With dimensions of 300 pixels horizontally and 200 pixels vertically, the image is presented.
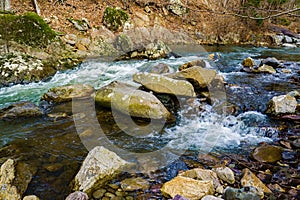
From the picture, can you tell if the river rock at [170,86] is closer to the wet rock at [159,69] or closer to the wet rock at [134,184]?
the wet rock at [159,69]

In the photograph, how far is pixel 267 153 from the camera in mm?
3320

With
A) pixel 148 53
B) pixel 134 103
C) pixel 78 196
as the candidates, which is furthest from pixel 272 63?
pixel 78 196

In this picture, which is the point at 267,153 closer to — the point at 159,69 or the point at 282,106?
the point at 282,106

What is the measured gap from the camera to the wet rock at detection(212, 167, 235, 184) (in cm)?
277

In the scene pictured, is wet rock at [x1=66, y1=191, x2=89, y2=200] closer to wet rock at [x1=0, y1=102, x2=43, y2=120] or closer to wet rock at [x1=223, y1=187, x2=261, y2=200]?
wet rock at [x1=223, y1=187, x2=261, y2=200]

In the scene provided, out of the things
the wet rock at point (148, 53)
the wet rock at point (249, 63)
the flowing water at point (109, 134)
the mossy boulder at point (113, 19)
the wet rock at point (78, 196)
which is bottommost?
the wet rock at point (148, 53)

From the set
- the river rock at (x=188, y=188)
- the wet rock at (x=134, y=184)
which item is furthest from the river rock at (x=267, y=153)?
the wet rock at (x=134, y=184)

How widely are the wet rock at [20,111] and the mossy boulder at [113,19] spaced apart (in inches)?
282

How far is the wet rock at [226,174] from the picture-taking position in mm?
2770

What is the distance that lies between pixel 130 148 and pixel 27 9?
898 cm

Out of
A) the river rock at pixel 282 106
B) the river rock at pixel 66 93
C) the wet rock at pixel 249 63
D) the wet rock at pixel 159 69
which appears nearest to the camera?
the river rock at pixel 282 106

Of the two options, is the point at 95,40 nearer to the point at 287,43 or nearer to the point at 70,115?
the point at 70,115

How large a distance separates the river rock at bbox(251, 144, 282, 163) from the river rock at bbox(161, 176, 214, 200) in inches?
43.3

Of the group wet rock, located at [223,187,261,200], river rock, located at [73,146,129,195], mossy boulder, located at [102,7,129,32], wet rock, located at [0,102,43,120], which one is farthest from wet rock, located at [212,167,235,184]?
mossy boulder, located at [102,7,129,32]
